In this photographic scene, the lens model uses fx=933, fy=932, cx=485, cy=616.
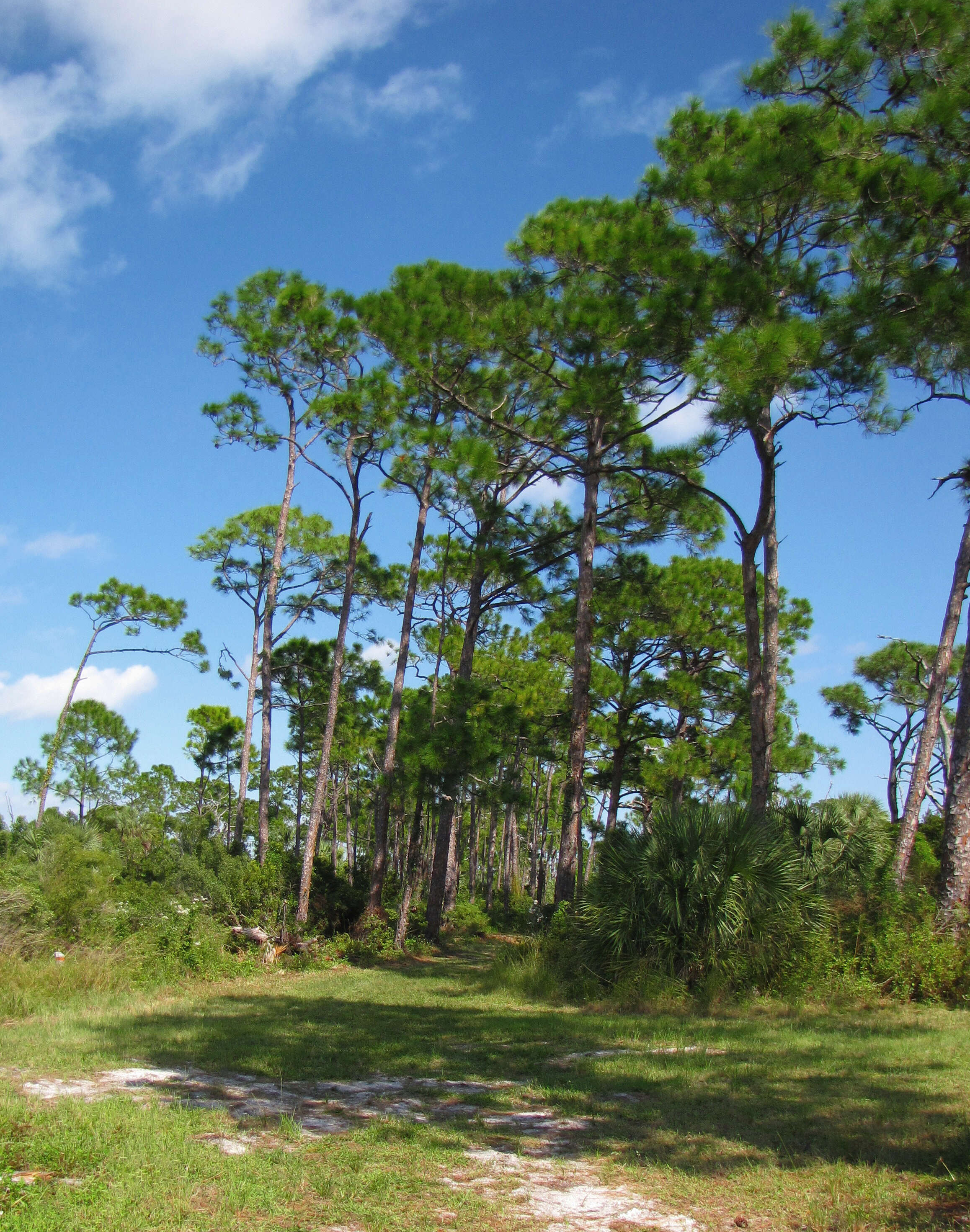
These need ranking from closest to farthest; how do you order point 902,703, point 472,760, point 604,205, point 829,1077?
point 829,1077, point 604,205, point 472,760, point 902,703

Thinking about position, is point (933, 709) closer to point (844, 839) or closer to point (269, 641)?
point (844, 839)

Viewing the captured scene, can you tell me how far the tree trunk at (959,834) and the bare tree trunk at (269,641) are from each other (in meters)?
11.9

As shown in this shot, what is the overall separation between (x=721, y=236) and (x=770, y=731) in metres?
6.33

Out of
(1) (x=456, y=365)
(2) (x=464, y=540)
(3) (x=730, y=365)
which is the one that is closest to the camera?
(3) (x=730, y=365)

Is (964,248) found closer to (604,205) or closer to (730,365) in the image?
(730,365)

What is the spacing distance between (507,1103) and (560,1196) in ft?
5.66

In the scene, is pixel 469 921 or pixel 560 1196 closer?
pixel 560 1196

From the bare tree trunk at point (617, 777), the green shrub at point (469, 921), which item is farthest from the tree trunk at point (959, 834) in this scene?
the green shrub at point (469, 921)

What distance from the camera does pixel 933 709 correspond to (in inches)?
616

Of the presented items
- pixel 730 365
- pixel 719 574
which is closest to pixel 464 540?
pixel 719 574

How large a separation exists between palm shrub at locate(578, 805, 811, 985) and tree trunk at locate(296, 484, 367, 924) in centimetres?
712

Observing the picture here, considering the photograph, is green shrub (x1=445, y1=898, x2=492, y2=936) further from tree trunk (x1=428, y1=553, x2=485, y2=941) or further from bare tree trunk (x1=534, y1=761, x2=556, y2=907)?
tree trunk (x1=428, y1=553, x2=485, y2=941)

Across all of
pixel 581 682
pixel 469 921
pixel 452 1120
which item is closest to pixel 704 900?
pixel 581 682

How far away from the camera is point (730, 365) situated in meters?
9.66
